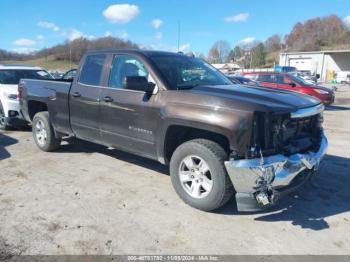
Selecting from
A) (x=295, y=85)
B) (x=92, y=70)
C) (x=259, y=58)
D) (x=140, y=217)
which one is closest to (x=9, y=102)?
(x=92, y=70)

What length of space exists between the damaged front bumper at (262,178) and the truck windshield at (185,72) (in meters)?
1.43

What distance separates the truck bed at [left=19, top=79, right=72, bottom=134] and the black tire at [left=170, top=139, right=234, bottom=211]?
2600 mm

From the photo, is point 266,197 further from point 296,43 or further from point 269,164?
point 296,43

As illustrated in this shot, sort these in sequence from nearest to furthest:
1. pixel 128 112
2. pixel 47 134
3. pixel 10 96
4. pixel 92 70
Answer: pixel 128 112
pixel 92 70
pixel 47 134
pixel 10 96

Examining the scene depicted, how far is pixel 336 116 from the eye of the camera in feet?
43.4

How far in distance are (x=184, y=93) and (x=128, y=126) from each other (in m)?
1.08

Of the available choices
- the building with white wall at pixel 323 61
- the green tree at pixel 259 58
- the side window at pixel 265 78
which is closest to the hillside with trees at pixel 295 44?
the green tree at pixel 259 58

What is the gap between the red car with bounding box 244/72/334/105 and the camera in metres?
15.4

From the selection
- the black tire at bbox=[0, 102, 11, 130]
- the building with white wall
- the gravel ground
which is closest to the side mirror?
the gravel ground

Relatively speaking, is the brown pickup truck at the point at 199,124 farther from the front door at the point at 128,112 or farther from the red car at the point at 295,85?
the red car at the point at 295,85

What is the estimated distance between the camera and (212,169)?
12.9ft

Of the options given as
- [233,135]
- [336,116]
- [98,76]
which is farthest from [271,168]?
[336,116]

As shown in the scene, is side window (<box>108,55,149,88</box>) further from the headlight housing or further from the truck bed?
the headlight housing

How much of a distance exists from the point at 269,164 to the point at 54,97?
13.4 ft
